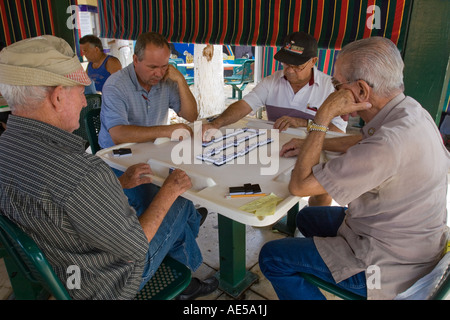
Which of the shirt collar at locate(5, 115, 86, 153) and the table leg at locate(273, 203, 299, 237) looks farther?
the table leg at locate(273, 203, 299, 237)

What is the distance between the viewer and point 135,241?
47.9 inches

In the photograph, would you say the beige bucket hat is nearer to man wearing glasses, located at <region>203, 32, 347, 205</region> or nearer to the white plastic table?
the white plastic table

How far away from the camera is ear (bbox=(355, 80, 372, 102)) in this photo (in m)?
1.34

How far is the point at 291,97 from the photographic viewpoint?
2.86 metres

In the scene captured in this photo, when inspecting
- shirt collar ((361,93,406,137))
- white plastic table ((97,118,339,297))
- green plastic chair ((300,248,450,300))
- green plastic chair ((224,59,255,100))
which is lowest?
green plastic chair ((224,59,255,100))

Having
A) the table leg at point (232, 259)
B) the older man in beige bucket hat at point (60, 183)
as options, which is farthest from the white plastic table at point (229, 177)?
the older man in beige bucket hat at point (60, 183)

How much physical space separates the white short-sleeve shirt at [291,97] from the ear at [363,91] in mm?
1301

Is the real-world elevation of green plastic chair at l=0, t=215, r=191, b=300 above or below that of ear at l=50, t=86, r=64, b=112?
below

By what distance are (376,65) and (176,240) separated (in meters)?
1.22

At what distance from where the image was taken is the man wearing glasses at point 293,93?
256 centimetres

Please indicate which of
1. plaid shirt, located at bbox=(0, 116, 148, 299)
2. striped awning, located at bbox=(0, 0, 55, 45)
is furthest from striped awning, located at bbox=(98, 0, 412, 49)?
plaid shirt, located at bbox=(0, 116, 148, 299)

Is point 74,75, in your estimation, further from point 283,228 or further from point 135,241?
point 283,228

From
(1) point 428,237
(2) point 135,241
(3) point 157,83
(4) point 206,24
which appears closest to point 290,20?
(4) point 206,24

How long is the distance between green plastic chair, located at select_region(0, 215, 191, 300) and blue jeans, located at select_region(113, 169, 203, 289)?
0.05 meters
